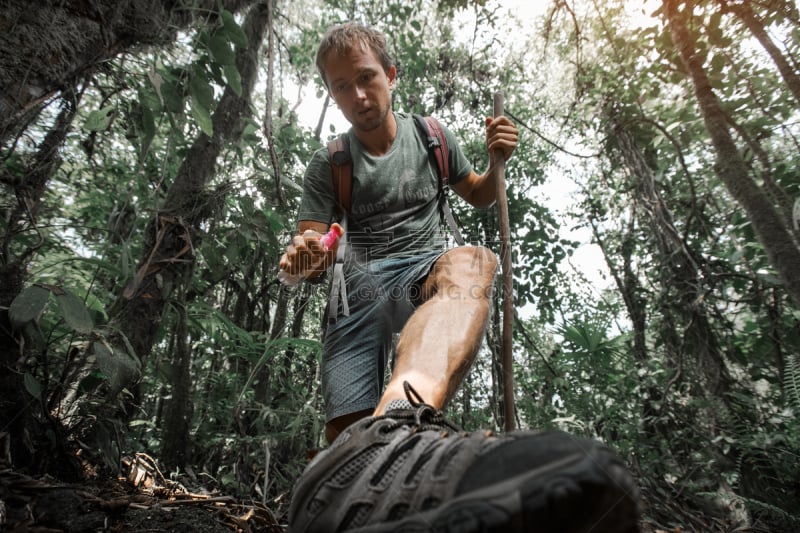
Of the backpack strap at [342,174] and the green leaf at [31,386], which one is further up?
the backpack strap at [342,174]

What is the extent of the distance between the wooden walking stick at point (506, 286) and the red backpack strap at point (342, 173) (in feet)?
1.98

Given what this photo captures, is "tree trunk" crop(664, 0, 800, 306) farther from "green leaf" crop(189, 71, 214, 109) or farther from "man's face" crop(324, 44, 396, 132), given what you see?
"green leaf" crop(189, 71, 214, 109)

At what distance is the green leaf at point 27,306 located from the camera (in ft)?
4.74

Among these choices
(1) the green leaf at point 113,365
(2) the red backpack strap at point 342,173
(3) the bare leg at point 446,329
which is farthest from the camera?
(2) the red backpack strap at point 342,173

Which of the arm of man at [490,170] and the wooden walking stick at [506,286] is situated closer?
the wooden walking stick at [506,286]

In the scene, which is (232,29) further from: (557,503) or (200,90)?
(557,503)

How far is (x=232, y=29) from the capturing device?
216cm

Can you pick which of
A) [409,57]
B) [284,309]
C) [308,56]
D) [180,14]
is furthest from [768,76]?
[308,56]

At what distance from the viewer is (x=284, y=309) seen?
488cm

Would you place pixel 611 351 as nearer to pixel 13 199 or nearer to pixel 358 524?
pixel 358 524

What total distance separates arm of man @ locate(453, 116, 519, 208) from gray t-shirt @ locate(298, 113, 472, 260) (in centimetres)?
23

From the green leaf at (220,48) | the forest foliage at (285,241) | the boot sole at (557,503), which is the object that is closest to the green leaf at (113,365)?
the forest foliage at (285,241)

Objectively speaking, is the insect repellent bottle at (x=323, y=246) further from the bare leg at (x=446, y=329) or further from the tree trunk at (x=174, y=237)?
the tree trunk at (x=174, y=237)

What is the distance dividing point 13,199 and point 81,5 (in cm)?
83
